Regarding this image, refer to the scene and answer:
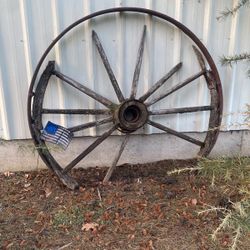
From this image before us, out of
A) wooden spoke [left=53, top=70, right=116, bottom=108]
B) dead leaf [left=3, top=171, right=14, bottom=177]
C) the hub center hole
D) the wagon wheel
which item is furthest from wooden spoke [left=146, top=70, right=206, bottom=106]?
dead leaf [left=3, top=171, right=14, bottom=177]

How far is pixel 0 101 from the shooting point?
244 cm

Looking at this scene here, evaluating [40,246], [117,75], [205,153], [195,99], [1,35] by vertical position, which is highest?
[1,35]

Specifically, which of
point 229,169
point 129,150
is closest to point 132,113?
point 129,150

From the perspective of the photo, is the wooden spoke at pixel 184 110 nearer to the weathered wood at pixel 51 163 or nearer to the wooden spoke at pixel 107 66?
the wooden spoke at pixel 107 66

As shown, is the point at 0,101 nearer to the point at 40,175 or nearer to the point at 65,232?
the point at 40,175

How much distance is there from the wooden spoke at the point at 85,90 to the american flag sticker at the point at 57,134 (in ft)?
0.95

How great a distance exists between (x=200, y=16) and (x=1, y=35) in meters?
1.29

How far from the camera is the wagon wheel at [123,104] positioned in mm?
2309

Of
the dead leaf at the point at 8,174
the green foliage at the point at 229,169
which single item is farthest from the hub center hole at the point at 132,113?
the dead leaf at the point at 8,174

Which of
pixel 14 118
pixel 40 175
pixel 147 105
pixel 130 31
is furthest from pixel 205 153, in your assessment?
pixel 14 118

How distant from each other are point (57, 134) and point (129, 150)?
0.58 metres

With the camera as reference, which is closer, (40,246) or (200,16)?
(40,246)

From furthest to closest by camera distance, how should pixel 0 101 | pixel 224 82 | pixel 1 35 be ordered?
pixel 224 82 < pixel 0 101 < pixel 1 35

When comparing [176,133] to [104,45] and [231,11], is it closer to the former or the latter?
[104,45]
